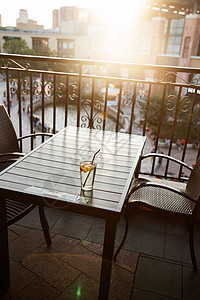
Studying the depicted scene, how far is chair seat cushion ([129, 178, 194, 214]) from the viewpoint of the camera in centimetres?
175

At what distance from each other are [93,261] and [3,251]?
0.68 m

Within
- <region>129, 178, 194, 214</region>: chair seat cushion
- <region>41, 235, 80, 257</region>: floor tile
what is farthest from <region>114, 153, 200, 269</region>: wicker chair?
<region>41, 235, 80, 257</region>: floor tile

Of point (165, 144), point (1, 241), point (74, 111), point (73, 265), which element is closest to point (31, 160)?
point (1, 241)

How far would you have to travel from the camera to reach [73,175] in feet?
4.60

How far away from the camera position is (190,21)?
2431cm

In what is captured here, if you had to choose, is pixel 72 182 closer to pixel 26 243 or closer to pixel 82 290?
pixel 82 290

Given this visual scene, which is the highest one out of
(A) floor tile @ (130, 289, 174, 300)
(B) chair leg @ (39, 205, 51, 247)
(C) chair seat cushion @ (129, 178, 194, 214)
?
(C) chair seat cushion @ (129, 178, 194, 214)

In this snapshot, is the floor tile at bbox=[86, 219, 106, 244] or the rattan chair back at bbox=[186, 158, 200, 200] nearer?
the rattan chair back at bbox=[186, 158, 200, 200]

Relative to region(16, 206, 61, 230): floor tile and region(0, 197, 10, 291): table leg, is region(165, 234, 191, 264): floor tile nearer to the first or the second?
region(16, 206, 61, 230): floor tile

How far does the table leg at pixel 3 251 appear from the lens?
1.38 meters

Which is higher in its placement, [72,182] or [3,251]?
[72,182]

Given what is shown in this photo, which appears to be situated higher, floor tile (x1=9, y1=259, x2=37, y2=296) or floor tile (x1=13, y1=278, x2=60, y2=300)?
floor tile (x1=13, y1=278, x2=60, y2=300)

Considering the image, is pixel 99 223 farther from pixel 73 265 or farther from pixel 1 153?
pixel 1 153

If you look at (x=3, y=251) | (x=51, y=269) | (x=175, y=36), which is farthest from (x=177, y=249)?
(x=175, y=36)
